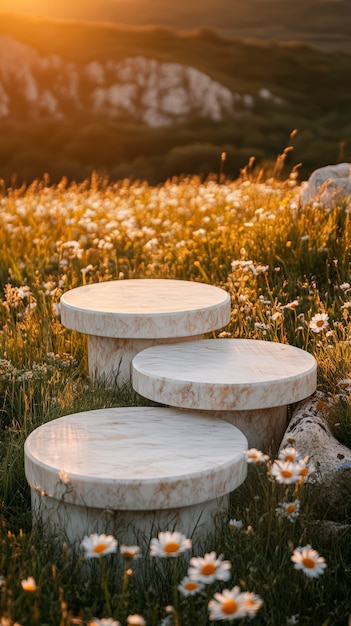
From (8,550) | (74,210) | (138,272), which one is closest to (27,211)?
(74,210)

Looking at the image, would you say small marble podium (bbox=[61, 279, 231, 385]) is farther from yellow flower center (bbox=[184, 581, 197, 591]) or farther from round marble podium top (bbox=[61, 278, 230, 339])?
yellow flower center (bbox=[184, 581, 197, 591])

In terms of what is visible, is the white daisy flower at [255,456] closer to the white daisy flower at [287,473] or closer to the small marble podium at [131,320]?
the white daisy flower at [287,473]

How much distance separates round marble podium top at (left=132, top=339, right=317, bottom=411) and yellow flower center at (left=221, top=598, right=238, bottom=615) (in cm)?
165

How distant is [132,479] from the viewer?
3006mm

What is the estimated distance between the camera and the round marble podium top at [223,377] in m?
3.80

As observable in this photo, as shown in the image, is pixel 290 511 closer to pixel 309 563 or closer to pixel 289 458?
pixel 289 458

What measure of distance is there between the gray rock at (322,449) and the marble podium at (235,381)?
0.43ft

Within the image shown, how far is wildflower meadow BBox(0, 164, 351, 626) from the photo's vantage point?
2643 mm

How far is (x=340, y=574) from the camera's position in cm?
310

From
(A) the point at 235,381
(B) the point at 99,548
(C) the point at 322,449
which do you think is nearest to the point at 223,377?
(A) the point at 235,381

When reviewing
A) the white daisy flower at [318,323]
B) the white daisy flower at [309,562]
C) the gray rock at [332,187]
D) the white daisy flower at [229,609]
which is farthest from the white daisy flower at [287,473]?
the gray rock at [332,187]

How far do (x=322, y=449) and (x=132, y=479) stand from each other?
1.15 metres

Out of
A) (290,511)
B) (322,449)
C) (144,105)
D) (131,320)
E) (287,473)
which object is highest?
(287,473)

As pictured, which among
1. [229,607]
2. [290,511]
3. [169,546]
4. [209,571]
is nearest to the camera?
[229,607]
